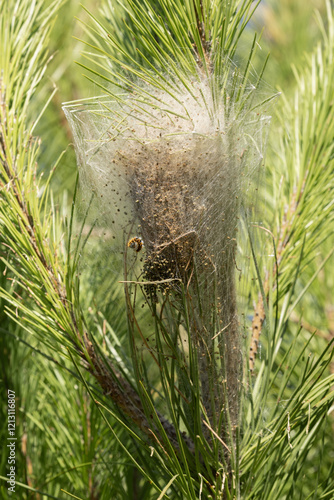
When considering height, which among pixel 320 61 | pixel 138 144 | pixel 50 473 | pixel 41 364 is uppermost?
pixel 320 61

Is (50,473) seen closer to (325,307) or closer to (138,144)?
(138,144)

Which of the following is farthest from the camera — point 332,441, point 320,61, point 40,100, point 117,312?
point 332,441

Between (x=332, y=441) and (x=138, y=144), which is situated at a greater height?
(x=138, y=144)

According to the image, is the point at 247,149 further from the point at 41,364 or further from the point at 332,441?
the point at 332,441

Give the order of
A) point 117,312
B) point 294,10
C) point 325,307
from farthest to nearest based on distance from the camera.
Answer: point 294,10
point 325,307
point 117,312

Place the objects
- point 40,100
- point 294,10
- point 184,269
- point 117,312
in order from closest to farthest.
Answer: point 184,269
point 117,312
point 40,100
point 294,10

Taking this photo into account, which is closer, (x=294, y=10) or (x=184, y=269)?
(x=184, y=269)

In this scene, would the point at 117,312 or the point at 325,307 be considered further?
the point at 325,307

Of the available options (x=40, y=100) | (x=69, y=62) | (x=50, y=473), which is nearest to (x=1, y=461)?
(x=50, y=473)

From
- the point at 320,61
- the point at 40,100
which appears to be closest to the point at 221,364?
the point at 320,61
